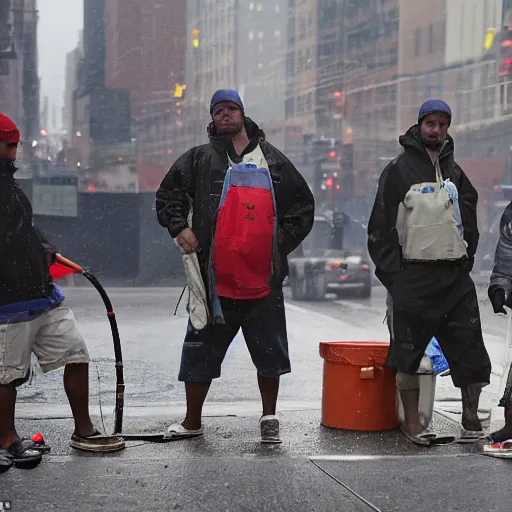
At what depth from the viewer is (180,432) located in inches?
234

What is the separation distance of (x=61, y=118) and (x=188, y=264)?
46314mm

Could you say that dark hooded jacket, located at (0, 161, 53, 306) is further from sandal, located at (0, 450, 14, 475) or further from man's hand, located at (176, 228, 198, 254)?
man's hand, located at (176, 228, 198, 254)

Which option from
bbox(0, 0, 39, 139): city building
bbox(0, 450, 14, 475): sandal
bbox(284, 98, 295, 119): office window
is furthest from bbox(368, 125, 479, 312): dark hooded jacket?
bbox(284, 98, 295, 119): office window

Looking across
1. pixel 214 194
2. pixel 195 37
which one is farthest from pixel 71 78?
pixel 214 194

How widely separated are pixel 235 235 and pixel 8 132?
1.22m

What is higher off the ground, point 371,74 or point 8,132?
point 371,74

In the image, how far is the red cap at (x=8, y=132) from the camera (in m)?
5.29

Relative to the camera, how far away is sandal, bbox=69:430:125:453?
5.47 metres

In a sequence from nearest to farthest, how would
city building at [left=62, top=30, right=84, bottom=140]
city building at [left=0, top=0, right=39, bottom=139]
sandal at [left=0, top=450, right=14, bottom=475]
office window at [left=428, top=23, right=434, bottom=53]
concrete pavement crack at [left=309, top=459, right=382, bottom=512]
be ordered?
concrete pavement crack at [left=309, top=459, right=382, bottom=512], sandal at [left=0, top=450, right=14, bottom=475], city building at [left=0, top=0, right=39, bottom=139], city building at [left=62, top=30, right=84, bottom=140], office window at [left=428, top=23, right=434, bottom=53]

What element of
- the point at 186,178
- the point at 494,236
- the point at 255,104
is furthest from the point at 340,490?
the point at 255,104

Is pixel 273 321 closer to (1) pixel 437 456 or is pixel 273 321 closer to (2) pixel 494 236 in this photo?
(1) pixel 437 456

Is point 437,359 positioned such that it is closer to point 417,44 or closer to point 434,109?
point 434,109

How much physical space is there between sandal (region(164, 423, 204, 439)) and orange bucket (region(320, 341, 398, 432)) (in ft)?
2.39

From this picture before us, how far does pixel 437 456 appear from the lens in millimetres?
5422
